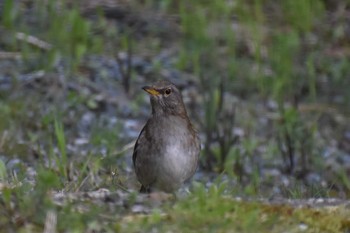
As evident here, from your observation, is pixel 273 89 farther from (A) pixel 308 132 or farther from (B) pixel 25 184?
(B) pixel 25 184

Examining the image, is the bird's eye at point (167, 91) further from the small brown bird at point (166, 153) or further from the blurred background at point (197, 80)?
the blurred background at point (197, 80)

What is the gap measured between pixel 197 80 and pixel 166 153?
346 cm

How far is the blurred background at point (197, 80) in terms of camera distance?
9078 millimetres

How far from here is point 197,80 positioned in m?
10.5

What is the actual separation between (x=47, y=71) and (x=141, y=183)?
2881 millimetres

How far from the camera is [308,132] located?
9516 millimetres

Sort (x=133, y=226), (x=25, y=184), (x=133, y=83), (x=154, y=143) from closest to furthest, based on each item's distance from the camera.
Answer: (x=133, y=226) → (x=25, y=184) → (x=154, y=143) → (x=133, y=83)

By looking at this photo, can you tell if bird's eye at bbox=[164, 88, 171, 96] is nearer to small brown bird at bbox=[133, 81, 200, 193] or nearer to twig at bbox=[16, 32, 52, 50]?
small brown bird at bbox=[133, 81, 200, 193]

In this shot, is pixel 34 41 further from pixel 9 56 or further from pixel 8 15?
pixel 8 15

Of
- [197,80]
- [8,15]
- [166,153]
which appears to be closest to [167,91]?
[166,153]

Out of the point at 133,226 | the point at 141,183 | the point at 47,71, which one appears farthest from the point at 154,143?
the point at 47,71

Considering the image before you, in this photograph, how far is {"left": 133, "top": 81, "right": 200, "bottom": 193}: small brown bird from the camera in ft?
23.1

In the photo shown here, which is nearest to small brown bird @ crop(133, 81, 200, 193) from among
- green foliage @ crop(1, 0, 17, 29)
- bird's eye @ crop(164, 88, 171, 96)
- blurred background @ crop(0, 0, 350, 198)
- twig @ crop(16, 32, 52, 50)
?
bird's eye @ crop(164, 88, 171, 96)

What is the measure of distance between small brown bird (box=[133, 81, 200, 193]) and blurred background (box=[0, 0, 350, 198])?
2.40 feet
